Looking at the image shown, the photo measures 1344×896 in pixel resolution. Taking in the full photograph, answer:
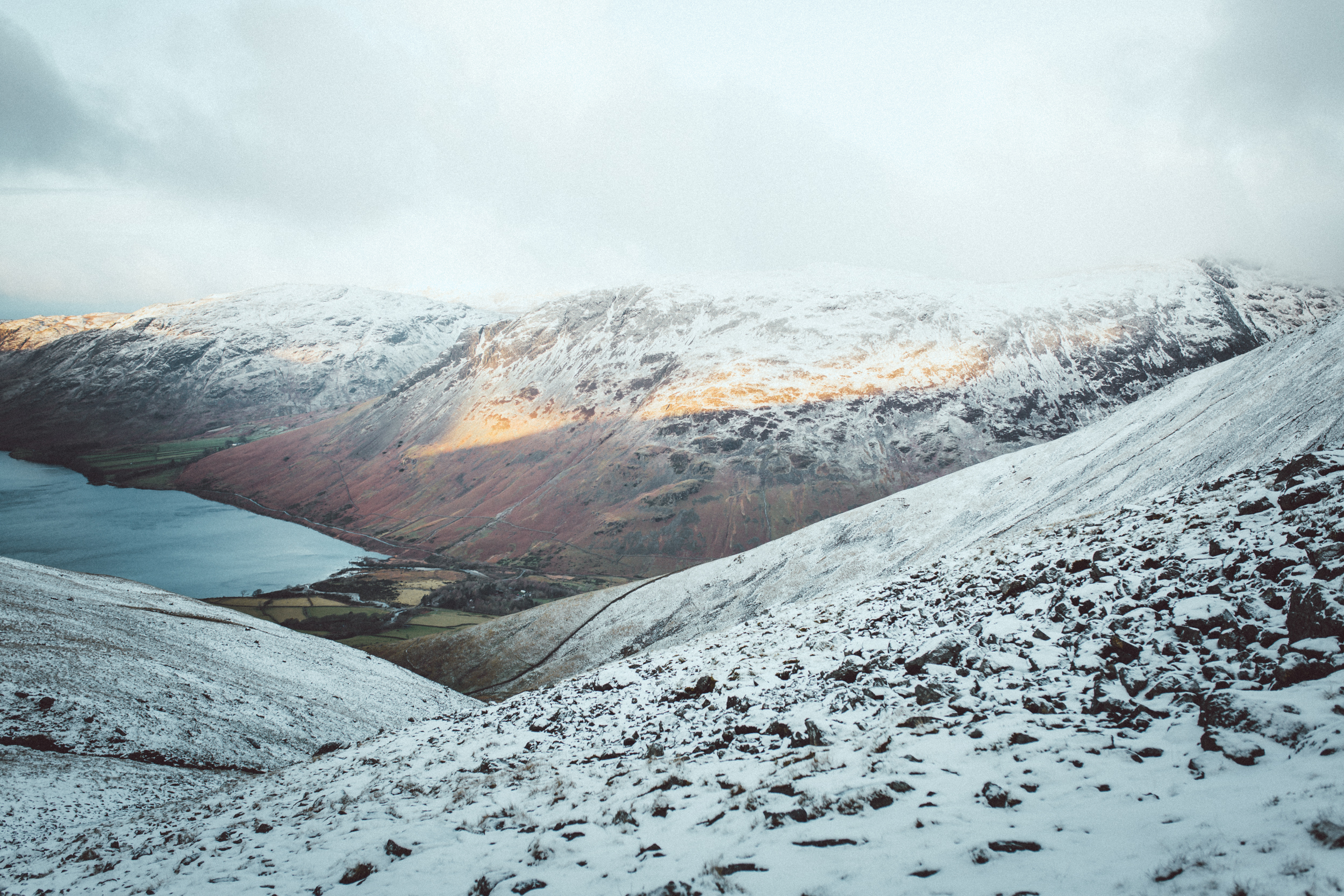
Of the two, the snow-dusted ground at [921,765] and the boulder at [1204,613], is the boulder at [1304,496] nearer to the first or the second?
the snow-dusted ground at [921,765]

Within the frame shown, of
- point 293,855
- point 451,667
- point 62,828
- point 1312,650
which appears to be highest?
A: point 1312,650

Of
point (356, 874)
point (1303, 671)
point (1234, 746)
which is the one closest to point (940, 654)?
point (1303, 671)

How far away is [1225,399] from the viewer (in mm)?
36094

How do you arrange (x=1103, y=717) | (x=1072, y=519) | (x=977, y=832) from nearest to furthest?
(x=977, y=832), (x=1103, y=717), (x=1072, y=519)

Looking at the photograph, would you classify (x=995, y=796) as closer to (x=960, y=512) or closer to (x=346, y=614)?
(x=960, y=512)

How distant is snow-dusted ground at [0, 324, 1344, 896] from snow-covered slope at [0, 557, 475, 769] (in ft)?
11.7

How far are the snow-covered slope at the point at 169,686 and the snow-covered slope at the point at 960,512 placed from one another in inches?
510

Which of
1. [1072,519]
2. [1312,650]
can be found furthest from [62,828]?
[1072,519]

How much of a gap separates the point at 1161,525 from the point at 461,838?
2018 cm

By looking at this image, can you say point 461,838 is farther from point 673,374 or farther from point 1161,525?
point 673,374

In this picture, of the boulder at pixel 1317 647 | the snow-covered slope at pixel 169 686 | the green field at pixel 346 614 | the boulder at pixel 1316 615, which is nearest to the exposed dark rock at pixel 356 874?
the boulder at pixel 1317 647

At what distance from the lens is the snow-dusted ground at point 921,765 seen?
17.9 feet

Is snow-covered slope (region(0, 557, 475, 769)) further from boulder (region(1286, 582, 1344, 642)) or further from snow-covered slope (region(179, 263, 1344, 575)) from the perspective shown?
snow-covered slope (region(179, 263, 1344, 575))

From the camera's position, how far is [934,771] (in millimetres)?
7648
